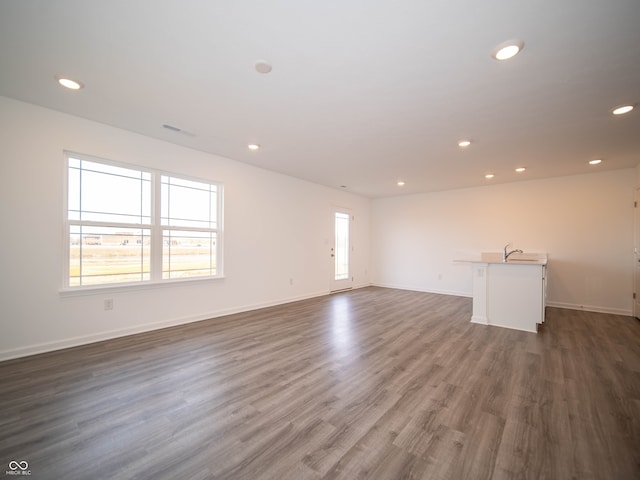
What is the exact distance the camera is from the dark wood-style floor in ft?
5.04

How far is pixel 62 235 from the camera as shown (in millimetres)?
3131

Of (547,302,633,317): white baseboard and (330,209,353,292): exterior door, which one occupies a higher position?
(330,209,353,292): exterior door

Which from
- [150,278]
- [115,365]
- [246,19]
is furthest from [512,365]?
[150,278]

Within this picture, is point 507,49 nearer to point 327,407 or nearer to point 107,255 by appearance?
point 327,407

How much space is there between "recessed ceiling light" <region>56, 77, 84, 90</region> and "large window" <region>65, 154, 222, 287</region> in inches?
39.1

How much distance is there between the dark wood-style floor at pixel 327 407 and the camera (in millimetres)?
1537

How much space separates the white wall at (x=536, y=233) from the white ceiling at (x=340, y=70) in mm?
1803

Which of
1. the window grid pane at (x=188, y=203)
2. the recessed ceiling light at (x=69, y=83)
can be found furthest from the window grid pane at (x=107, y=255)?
the recessed ceiling light at (x=69, y=83)

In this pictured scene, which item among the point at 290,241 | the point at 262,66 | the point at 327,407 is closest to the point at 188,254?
the point at 290,241

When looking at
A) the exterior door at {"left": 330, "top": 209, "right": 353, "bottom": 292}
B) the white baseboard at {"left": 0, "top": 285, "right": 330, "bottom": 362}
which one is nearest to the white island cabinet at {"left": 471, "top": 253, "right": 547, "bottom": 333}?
the exterior door at {"left": 330, "top": 209, "right": 353, "bottom": 292}

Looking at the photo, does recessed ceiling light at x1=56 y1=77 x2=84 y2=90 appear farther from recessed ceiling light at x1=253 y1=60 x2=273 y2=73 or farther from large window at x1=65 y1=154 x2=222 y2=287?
recessed ceiling light at x1=253 y1=60 x2=273 y2=73

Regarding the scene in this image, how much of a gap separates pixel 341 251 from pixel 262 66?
5.40 m

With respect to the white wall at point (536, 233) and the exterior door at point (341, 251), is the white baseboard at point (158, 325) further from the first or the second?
the exterior door at point (341, 251)

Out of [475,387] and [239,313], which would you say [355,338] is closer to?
[475,387]
